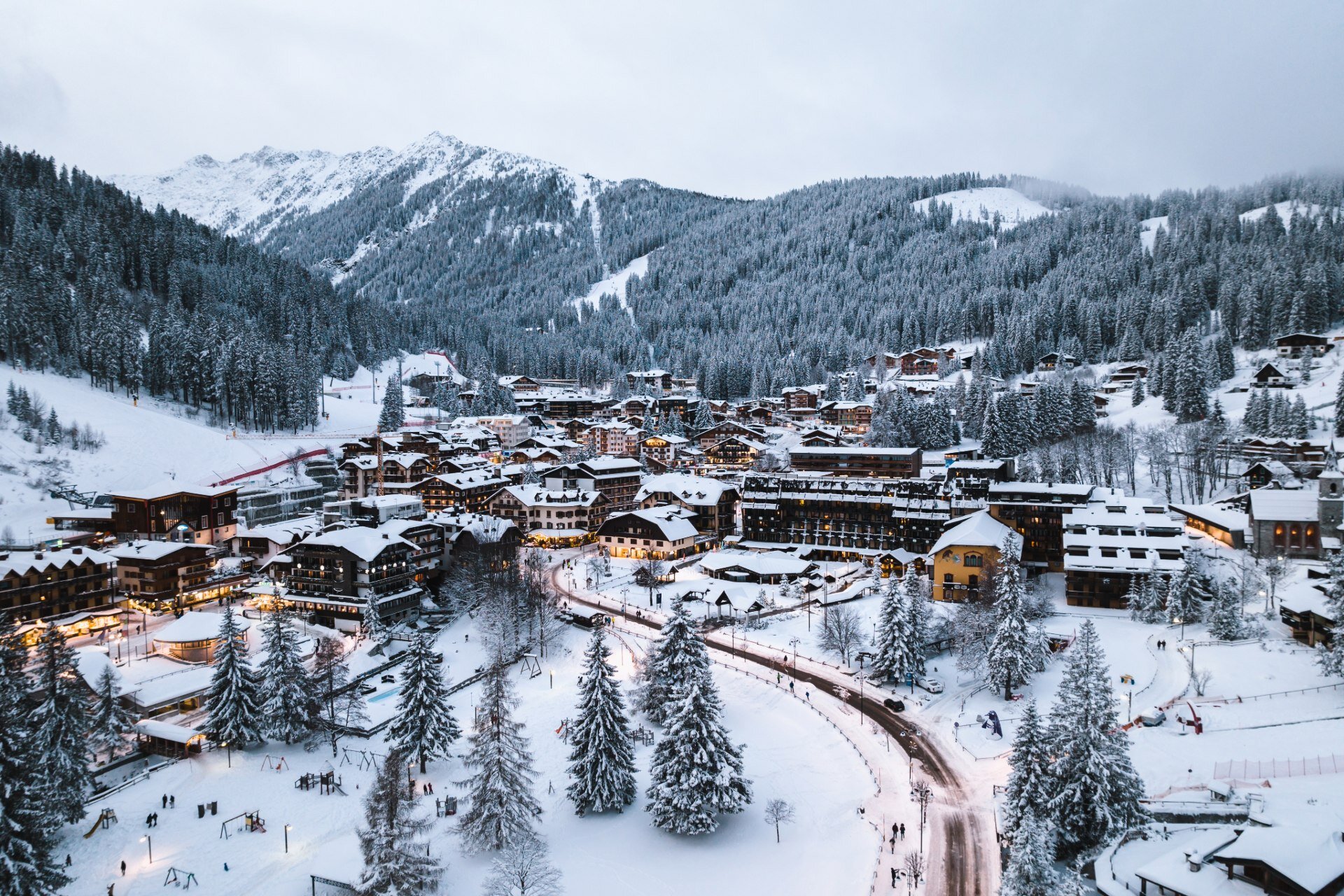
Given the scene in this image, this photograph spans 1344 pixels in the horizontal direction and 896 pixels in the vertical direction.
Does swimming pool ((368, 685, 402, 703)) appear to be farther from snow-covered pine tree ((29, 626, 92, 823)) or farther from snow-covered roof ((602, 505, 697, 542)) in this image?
A: snow-covered roof ((602, 505, 697, 542))

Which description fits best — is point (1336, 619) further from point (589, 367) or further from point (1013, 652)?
point (589, 367)

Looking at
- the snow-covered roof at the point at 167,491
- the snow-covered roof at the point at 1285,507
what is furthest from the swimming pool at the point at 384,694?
the snow-covered roof at the point at 1285,507

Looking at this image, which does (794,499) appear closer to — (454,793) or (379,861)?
(454,793)

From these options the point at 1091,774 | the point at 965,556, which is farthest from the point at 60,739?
the point at 965,556

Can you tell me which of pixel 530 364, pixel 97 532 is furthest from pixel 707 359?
pixel 97 532

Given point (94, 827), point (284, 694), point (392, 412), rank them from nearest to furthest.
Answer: point (94, 827)
point (284, 694)
point (392, 412)

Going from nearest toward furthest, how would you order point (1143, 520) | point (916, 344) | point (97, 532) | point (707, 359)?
point (1143, 520)
point (97, 532)
point (916, 344)
point (707, 359)
